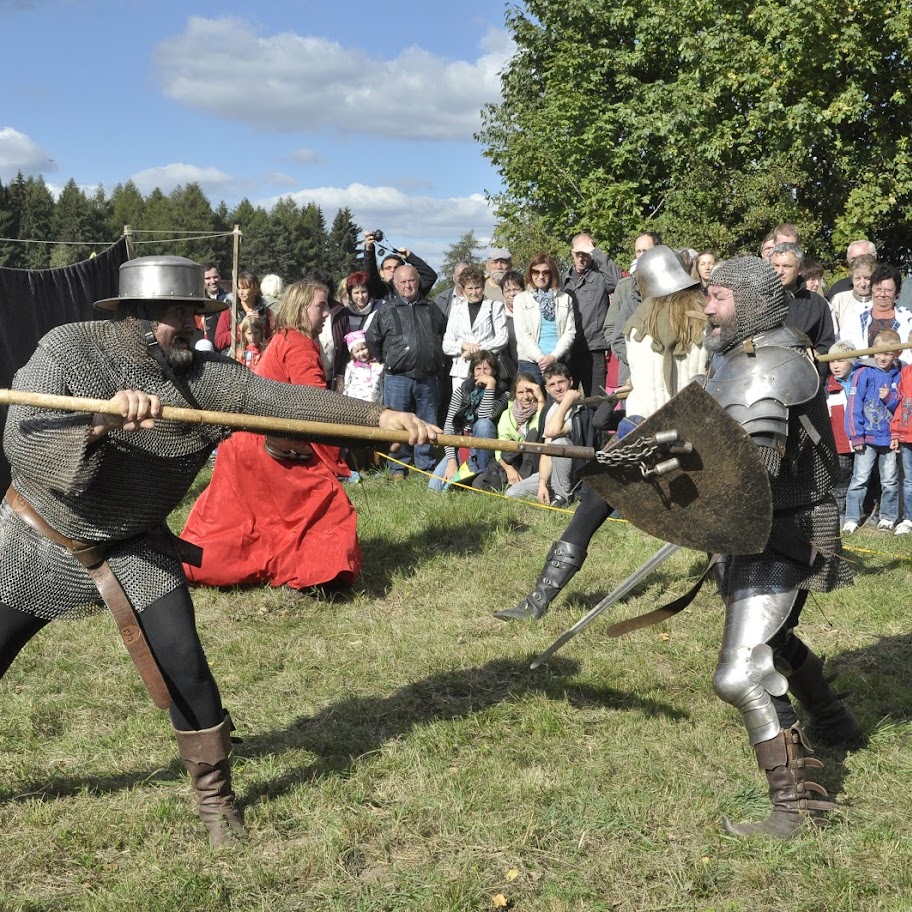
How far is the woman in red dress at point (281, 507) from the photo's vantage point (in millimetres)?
6305

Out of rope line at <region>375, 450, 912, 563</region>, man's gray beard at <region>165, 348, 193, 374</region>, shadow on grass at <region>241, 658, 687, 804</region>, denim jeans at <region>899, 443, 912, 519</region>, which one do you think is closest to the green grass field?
shadow on grass at <region>241, 658, 687, 804</region>

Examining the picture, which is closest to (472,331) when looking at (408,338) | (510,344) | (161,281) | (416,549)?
(510,344)

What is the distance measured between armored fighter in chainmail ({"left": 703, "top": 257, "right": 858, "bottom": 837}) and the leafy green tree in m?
13.1

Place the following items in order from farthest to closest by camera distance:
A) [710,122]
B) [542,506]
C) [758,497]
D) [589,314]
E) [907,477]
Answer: [710,122] < [589,314] < [542,506] < [907,477] < [758,497]

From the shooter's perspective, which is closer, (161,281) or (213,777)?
(161,281)

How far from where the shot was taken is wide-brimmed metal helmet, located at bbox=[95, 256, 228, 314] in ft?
11.0

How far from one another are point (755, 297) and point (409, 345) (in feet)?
19.4

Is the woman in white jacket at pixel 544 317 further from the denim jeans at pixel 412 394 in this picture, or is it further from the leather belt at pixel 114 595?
the leather belt at pixel 114 595

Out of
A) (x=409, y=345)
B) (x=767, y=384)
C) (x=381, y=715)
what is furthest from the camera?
(x=409, y=345)

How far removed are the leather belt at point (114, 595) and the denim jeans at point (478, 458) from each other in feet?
18.6

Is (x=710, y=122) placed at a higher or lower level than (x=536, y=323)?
higher

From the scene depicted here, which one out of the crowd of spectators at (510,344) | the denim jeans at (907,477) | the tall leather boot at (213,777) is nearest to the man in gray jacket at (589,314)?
the crowd of spectators at (510,344)

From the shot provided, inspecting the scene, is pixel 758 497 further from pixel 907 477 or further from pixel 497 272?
pixel 497 272

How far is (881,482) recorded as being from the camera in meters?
8.00
